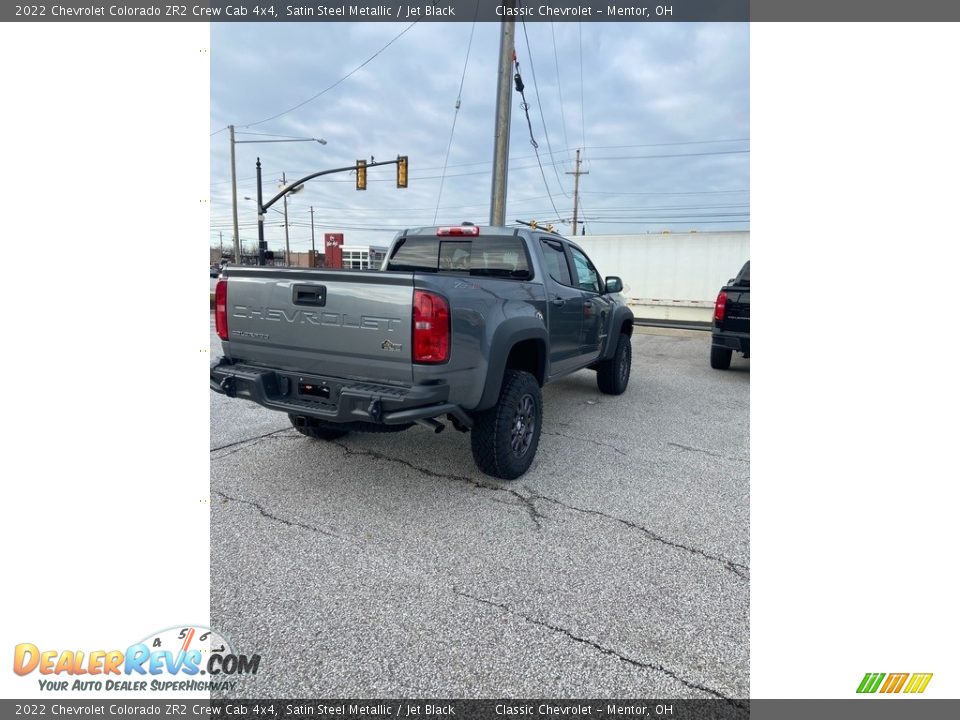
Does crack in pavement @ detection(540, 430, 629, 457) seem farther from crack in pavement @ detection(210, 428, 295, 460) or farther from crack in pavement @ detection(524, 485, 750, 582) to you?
crack in pavement @ detection(210, 428, 295, 460)

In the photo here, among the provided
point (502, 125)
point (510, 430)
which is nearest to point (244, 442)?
point (510, 430)

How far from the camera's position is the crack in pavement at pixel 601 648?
2057mm

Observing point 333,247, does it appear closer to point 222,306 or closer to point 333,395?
point 222,306

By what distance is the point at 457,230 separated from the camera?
4922 mm

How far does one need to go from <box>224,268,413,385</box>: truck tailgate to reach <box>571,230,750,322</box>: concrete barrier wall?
13.3 metres

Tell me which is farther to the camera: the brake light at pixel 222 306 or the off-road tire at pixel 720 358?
the off-road tire at pixel 720 358

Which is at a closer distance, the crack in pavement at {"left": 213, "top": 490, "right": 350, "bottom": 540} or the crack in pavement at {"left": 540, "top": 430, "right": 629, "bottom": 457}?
the crack in pavement at {"left": 213, "top": 490, "right": 350, "bottom": 540}

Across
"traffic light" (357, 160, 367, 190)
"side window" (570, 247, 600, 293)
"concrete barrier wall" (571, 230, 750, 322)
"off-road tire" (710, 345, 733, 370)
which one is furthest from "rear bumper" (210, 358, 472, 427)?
"traffic light" (357, 160, 367, 190)

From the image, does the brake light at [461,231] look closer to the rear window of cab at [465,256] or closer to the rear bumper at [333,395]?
the rear window of cab at [465,256]

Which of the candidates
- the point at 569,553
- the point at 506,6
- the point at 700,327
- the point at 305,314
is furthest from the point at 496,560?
the point at 700,327

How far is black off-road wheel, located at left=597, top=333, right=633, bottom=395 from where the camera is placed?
671 cm

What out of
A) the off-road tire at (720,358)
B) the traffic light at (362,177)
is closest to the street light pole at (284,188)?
the traffic light at (362,177)
